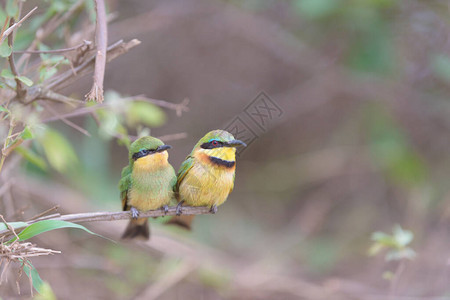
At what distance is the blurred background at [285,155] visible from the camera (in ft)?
16.2

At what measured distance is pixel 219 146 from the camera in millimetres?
2555

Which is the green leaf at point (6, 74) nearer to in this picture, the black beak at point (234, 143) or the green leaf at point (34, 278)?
the green leaf at point (34, 278)

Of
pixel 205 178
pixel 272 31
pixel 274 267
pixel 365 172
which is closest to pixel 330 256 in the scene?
pixel 274 267

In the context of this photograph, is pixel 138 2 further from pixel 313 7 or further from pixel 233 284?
pixel 233 284

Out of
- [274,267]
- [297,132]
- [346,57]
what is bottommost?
[274,267]

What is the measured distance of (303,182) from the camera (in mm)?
6566

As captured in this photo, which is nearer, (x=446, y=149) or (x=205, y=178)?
(x=205, y=178)

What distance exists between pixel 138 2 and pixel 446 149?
405cm

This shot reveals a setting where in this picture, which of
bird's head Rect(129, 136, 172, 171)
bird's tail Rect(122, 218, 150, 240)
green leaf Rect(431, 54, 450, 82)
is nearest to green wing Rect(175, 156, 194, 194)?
bird's head Rect(129, 136, 172, 171)

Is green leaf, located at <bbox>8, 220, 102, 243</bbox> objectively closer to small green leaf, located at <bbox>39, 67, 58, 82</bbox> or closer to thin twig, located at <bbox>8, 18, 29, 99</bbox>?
thin twig, located at <bbox>8, 18, 29, 99</bbox>

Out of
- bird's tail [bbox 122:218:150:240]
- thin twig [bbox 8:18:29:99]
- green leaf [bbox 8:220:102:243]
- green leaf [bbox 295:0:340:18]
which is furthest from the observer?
green leaf [bbox 295:0:340:18]

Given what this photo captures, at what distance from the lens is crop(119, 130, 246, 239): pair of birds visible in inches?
105

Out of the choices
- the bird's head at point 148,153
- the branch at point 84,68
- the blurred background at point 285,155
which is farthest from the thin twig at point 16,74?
the blurred background at point 285,155

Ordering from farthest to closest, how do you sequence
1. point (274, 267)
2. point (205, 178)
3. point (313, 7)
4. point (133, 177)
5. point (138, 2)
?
point (138, 2)
point (274, 267)
point (313, 7)
point (133, 177)
point (205, 178)
